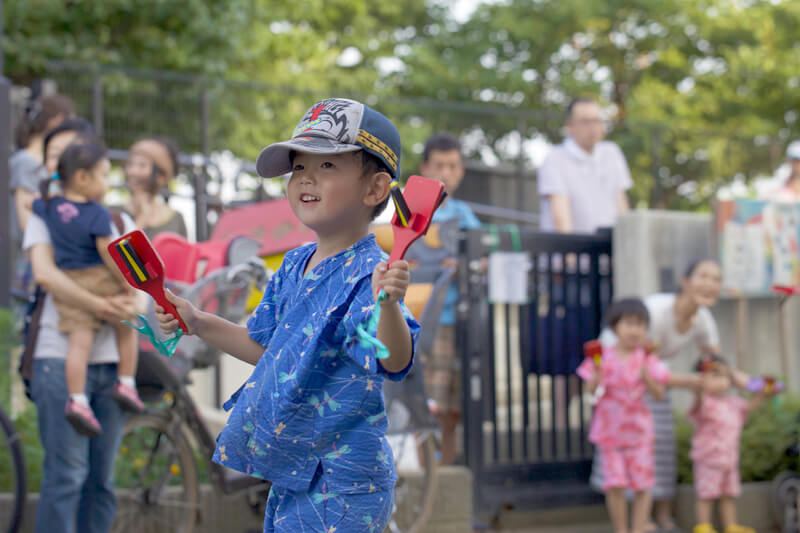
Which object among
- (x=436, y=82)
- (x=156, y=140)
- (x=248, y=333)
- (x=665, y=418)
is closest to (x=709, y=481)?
(x=665, y=418)

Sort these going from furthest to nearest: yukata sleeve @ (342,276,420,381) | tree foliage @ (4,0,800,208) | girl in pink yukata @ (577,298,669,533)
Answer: tree foliage @ (4,0,800,208), girl in pink yukata @ (577,298,669,533), yukata sleeve @ (342,276,420,381)

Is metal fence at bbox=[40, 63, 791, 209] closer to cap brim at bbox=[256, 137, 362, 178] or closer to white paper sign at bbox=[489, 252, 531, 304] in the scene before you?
white paper sign at bbox=[489, 252, 531, 304]

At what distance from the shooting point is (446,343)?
19.5 ft

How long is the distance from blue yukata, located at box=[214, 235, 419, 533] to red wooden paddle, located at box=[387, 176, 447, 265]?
334 millimetres

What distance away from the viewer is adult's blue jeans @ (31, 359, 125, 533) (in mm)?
4035

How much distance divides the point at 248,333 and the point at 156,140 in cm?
296

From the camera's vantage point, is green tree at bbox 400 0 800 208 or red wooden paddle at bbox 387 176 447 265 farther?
green tree at bbox 400 0 800 208

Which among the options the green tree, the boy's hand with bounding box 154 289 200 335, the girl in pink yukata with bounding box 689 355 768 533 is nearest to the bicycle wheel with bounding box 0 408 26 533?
the boy's hand with bounding box 154 289 200 335

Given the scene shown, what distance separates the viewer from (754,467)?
21.1ft

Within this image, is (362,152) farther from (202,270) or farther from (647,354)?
(647,354)

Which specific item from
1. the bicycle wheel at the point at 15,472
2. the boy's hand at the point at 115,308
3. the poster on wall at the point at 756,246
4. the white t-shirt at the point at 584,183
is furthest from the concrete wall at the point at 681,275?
the bicycle wheel at the point at 15,472

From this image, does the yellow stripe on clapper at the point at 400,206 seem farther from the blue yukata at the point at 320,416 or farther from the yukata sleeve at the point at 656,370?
the yukata sleeve at the point at 656,370

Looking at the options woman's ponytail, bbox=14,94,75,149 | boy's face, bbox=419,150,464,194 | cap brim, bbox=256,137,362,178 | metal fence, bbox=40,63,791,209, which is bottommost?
cap brim, bbox=256,137,362,178

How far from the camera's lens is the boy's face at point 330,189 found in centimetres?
251
